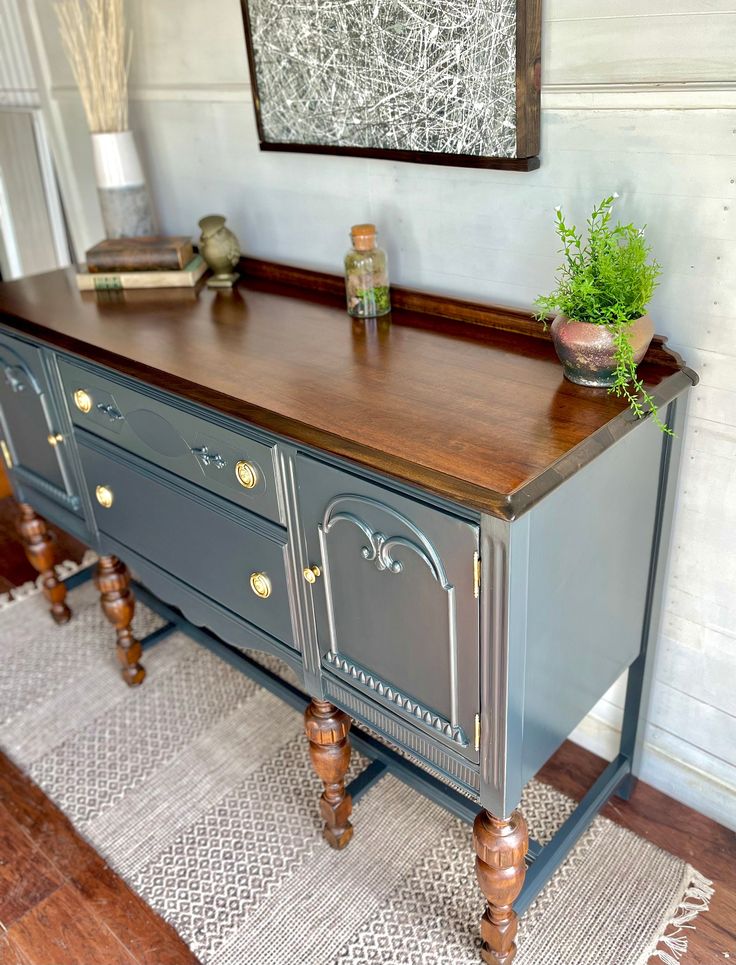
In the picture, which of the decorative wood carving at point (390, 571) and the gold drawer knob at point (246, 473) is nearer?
the decorative wood carving at point (390, 571)

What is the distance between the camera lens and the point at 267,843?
1.55 meters

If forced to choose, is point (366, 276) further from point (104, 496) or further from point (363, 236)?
point (104, 496)

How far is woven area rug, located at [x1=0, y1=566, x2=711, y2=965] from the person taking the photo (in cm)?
136

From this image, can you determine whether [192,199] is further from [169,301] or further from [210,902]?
[210,902]

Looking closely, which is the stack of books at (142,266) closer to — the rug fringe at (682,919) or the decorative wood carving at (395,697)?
the decorative wood carving at (395,697)

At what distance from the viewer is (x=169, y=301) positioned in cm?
166

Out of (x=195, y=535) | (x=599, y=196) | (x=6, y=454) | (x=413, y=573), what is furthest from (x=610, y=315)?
(x=6, y=454)

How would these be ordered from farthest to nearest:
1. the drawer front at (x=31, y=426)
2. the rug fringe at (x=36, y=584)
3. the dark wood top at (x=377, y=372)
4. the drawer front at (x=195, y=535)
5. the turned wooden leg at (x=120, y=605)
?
the rug fringe at (x=36, y=584), the turned wooden leg at (x=120, y=605), the drawer front at (x=31, y=426), the drawer front at (x=195, y=535), the dark wood top at (x=377, y=372)

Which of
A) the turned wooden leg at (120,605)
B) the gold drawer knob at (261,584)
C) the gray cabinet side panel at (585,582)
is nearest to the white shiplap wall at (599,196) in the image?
the gray cabinet side panel at (585,582)

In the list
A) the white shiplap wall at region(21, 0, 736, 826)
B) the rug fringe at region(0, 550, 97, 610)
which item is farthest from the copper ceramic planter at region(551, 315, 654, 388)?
the rug fringe at region(0, 550, 97, 610)

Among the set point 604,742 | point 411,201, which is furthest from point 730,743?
point 411,201

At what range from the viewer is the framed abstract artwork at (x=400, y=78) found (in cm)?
122

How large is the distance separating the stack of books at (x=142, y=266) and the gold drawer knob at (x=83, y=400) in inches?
11.9

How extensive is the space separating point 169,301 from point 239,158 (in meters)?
0.35
